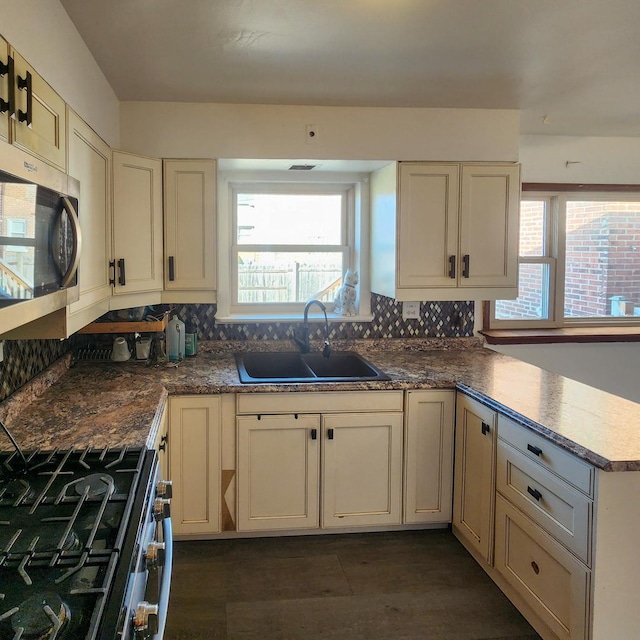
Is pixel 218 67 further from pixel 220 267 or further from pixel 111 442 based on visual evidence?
pixel 111 442

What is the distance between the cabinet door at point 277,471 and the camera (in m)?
2.87

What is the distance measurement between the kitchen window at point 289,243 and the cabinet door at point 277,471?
3.01 ft

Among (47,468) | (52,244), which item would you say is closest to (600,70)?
(52,244)

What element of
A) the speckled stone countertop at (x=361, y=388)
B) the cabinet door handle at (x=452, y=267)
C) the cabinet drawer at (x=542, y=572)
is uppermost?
the cabinet door handle at (x=452, y=267)

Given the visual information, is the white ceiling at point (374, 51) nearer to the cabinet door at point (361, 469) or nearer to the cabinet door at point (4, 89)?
the cabinet door at point (4, 89)

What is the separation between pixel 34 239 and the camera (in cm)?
129

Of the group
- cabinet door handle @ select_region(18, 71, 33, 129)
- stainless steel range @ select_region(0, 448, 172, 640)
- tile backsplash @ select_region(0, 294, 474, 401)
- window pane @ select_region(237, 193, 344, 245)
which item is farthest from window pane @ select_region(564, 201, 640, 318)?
cabinet door handle @ select_region(18, 71, 33, 129)

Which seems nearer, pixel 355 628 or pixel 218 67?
pixel 355 628

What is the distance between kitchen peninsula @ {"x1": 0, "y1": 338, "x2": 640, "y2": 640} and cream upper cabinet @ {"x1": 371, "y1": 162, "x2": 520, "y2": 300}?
0.46 m

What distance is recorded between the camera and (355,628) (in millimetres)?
2295

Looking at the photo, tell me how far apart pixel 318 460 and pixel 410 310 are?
119 cm

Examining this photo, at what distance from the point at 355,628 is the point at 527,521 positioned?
77cm

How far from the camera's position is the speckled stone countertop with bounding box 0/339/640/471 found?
6.50ft

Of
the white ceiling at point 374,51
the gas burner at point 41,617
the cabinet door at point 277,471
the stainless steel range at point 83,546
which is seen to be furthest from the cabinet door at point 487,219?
the gas burner at point 41,617
